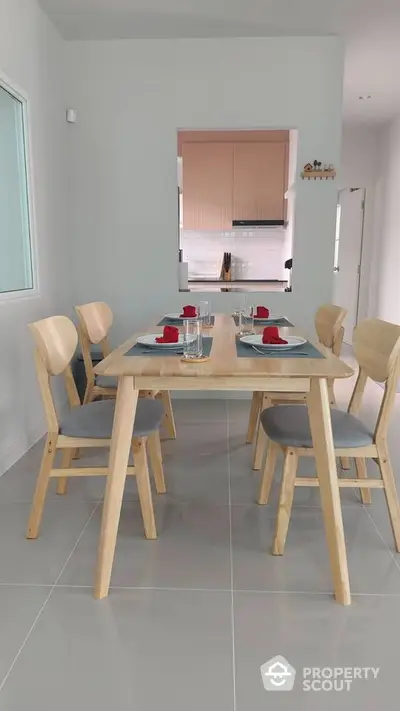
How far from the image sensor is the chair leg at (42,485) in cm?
186

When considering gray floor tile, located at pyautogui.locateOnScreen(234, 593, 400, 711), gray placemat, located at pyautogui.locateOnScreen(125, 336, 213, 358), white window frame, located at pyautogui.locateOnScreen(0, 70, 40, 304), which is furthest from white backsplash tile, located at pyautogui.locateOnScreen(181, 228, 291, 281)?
gray floor tile, located at pyautogui.locateOnScreen(234, 593, 400, 711)

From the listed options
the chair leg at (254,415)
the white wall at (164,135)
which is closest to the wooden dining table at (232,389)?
the chair leg at (254,415)

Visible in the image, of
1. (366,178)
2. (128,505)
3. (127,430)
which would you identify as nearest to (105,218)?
(128,505)

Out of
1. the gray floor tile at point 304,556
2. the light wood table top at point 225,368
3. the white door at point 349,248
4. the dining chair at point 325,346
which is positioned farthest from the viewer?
the white door at point 349,248

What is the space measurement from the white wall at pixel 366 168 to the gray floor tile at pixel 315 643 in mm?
5378

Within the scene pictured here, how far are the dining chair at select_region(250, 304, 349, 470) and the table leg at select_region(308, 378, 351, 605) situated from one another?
729mm

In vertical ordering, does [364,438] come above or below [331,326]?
below

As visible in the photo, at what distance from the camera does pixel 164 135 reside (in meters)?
3.61

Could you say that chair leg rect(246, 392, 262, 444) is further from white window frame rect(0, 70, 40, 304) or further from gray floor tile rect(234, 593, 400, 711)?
white window frame rect(0, 70, 40, 304)

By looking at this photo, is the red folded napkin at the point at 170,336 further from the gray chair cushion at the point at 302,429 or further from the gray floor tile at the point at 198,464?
the gray floor tile at the point at 198,464

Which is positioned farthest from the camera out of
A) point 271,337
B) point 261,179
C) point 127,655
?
point 261,179

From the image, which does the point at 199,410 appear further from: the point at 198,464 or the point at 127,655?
the point at 127,655

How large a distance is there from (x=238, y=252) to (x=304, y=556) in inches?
185

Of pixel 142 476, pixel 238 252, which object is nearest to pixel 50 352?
pixel 142 476
